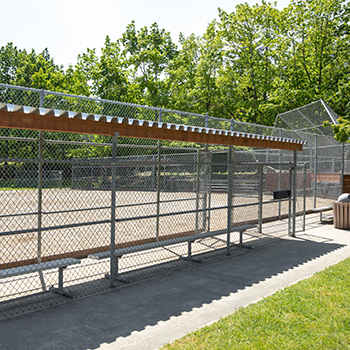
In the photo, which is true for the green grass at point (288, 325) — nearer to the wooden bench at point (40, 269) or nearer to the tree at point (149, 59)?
the wooden bench at point (40, 269)

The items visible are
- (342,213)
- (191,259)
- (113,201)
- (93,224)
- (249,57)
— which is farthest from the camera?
(249,57)

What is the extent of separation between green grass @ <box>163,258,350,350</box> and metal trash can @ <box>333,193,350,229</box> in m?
7.12

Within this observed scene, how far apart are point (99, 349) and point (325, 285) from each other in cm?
396

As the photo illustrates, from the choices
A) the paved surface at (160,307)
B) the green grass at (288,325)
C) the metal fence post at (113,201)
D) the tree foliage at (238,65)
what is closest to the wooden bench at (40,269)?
the paved surface at (160,307)

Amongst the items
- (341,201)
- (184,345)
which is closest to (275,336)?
(184,345)

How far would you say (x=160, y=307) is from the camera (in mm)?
5332

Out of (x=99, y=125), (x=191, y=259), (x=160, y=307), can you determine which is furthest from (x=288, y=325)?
(x=99, y=125)

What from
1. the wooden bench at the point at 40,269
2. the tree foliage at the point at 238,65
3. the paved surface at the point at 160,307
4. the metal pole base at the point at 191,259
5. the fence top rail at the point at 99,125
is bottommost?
the paved surface at the point at 160,307

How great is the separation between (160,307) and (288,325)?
1781 mm

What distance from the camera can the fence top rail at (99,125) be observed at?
4.72 metres

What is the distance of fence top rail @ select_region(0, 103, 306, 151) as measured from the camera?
4.72 meters

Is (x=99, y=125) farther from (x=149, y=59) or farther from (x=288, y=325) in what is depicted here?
(x=149, y=59)

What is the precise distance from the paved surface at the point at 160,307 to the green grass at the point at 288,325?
0.29 meters

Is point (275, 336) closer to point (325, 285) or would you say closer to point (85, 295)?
point (325, 285)
